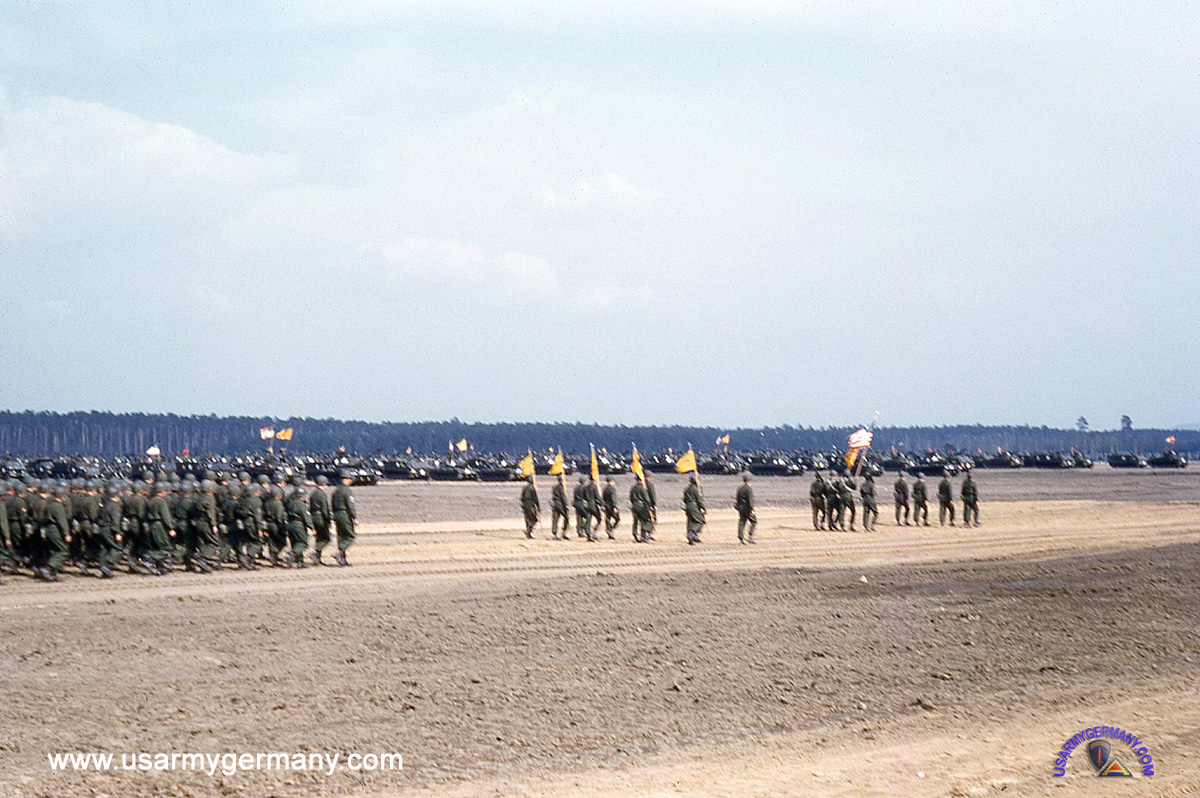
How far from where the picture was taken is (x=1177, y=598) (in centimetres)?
1833

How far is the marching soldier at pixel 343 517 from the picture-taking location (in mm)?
22312

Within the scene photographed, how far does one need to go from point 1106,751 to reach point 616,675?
4.63m

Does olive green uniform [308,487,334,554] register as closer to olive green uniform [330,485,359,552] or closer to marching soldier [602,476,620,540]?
olive green uniform [330,485,359,552]

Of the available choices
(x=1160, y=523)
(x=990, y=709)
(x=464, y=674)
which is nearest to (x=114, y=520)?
(x=464, y=674)

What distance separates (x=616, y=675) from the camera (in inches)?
473

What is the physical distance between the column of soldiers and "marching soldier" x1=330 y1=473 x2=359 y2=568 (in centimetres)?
2

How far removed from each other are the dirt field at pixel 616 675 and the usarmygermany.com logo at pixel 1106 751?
10 cm

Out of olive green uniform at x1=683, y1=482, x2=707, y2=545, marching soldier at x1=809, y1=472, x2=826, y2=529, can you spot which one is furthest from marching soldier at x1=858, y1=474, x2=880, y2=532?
olive green uniform at x1=683, y1=482, x2=707, y2=545

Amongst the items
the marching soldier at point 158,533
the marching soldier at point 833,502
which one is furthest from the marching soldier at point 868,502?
the marching soldier at point 158,533

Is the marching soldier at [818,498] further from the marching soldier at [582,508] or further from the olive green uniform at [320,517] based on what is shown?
the olive green uniform at [320,517]

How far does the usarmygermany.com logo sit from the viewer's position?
335 inches

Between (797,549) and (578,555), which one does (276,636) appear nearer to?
(578,555)

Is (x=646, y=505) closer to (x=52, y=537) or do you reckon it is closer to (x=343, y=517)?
(x=343, y=517)

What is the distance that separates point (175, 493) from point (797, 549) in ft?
42.2
